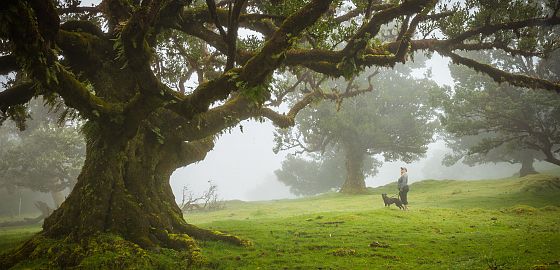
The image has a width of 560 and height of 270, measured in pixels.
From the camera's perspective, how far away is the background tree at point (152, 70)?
7500 mm

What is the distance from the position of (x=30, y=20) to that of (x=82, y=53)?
5.09 meters

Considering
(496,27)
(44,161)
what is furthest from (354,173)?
(44,161)

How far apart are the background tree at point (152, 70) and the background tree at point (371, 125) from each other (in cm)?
2502

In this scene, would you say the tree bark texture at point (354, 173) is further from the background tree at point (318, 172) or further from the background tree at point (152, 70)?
the background tree at point (152, 70)

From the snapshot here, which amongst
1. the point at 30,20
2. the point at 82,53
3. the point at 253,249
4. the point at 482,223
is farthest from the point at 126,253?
the point at 482,223

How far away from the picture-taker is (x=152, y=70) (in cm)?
1132

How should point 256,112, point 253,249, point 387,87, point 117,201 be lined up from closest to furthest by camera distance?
point 117,201 → point 253,249 → point 256,112 → point 387,87

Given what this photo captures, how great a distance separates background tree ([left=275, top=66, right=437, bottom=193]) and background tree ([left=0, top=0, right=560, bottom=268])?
25.0m

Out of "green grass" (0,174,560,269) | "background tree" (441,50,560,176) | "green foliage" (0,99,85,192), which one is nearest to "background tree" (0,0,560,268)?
"green grass" (0,174,560,269)

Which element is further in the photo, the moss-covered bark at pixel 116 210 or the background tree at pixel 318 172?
the background tree at pixel 318 172

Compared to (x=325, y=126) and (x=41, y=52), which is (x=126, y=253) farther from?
(x=325, y=126)

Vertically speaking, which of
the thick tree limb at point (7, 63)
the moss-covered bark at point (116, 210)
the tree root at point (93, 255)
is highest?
the thick tree limb at point (7, 63)

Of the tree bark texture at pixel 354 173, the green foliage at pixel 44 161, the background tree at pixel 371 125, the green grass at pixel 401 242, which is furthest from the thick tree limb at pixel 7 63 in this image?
the tree bark texture at pixel 354 173

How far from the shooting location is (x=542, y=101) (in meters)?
30.0
